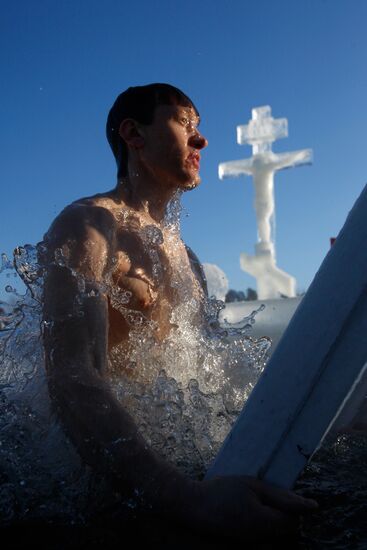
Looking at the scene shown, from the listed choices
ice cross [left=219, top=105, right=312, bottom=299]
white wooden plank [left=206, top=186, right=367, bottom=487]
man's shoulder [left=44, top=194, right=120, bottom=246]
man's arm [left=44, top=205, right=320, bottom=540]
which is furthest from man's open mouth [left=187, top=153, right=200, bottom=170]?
ice cross [left=219, top=105, right=312, bottom=299]

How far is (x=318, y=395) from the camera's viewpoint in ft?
3.30

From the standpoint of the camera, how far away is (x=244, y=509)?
3.19 ft

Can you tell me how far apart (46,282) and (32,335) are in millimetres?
375

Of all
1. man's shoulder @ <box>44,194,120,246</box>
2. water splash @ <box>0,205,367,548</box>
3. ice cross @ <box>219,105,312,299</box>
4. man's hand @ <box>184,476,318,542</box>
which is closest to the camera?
man's hand @ <box>184,476,318,542</box>

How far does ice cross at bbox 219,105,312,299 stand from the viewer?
783cm

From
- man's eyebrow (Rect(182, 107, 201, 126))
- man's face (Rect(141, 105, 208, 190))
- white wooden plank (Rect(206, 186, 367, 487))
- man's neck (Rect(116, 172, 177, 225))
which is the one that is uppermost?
man's eyebrow (Rect(182, 107, 201, 126))

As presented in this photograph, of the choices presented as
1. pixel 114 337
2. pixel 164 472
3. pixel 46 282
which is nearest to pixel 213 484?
pixel 164 472

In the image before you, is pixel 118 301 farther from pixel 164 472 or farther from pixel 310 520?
pixel 310 520

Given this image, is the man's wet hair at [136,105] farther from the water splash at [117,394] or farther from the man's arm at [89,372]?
the man's arm at [89,372]

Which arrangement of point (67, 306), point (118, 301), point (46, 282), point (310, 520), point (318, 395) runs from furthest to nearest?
point (118, 301)
point (46, 282)
point (67, 306)
point (310, 520)
point (318, 395)

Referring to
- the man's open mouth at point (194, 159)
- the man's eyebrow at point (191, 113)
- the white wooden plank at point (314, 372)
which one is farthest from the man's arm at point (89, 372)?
the man's eyebrow at point (191, 113)

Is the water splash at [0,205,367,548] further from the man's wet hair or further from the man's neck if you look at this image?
the man's wet hair

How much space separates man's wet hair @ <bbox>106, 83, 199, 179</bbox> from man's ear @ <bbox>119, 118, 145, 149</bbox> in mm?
24

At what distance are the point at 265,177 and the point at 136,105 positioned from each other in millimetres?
6067
